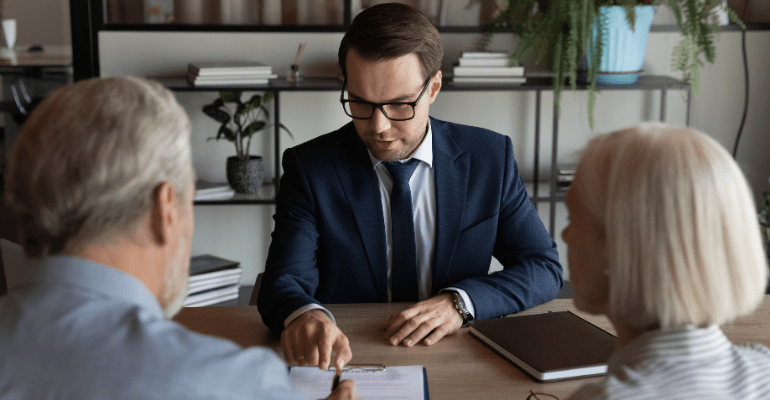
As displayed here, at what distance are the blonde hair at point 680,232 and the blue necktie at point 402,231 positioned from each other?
0.95 m

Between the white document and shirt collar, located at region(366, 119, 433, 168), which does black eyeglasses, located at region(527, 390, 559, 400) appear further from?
shirt collar, located at region(366, 119, 433, 168)

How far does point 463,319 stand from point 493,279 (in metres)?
0.18

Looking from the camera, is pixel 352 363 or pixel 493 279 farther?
pixel 493 279

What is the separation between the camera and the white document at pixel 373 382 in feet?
4.02

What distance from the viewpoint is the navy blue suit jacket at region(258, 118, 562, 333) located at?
176 cm

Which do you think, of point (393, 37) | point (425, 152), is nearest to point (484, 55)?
point (425, 152)

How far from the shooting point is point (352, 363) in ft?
4.46

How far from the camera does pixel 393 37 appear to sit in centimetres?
168

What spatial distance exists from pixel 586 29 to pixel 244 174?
1.51 metres

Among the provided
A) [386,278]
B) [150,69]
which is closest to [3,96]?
[150,69]

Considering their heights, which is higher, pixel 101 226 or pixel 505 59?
pixel 505 59

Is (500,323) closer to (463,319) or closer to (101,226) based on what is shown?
(463,319)

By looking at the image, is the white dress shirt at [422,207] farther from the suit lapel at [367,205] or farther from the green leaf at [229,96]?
the green leaf at [229,96]

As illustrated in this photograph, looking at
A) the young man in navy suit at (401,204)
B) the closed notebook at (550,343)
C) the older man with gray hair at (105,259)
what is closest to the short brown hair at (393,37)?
the young man in navy suit at (401,204)
